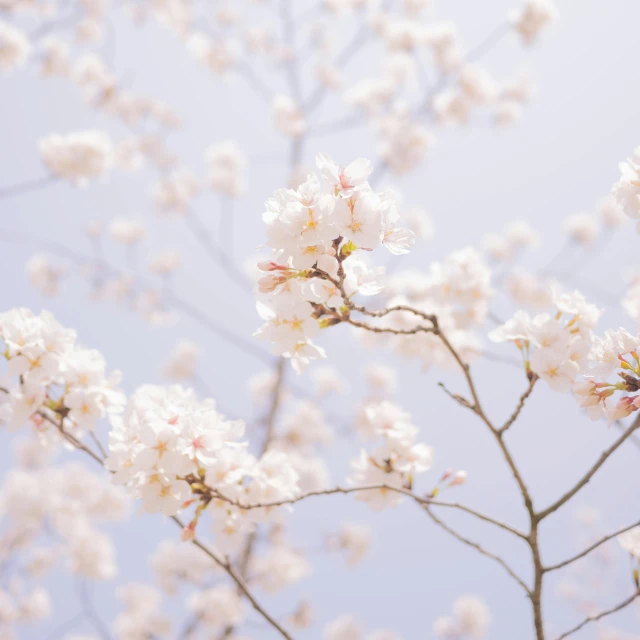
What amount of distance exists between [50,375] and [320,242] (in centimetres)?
89

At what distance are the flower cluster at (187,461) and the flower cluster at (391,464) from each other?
0.30 meters

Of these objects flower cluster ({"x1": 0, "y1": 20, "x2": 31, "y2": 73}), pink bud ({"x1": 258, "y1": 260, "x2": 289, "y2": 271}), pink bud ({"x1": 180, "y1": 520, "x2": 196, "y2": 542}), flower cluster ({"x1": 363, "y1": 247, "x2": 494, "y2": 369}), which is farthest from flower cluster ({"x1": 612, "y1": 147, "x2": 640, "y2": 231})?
flower cluster ({"x1": 0, "y1": 20, "x2": 31, "y2": 73})

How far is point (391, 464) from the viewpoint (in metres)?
1.66

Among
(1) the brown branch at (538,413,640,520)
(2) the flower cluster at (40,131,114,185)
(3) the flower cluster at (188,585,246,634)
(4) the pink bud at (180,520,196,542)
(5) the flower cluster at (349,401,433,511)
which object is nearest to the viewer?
(1) the brown branch at (538,413,640,520)

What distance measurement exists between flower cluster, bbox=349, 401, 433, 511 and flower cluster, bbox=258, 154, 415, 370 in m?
0.61

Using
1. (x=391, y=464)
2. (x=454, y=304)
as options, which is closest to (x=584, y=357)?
(x=391, y=464)

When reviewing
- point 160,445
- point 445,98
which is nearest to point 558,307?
point 160,445

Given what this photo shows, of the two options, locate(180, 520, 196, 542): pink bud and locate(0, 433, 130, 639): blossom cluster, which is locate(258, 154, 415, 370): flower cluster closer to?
locate(180, 520, 196, 542): pink bud

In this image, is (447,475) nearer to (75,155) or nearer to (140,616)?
(75,155)

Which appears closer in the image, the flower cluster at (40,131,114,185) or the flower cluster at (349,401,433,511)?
the flower cluster at (349,401,433,511)

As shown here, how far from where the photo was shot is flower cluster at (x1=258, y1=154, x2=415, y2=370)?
1050 millimetres

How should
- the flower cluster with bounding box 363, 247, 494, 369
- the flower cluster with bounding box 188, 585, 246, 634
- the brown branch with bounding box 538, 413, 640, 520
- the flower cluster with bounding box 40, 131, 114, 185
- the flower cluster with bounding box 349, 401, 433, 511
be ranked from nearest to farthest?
the brown branch with bounding box 538, 413, 640, 520, the flower cluster with bounding box 349, 401, 433, 511, the flower cluster with bounding box 363, 247, 494, 369, the flower cluster with bounding box 40, 131, 114, 185, the flower cluster with bounding box 188, 585, 246, 634

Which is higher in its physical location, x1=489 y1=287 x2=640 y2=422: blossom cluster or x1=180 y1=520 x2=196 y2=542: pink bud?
x1=489 y1=287 x2=640 y2=422: blossom cluster

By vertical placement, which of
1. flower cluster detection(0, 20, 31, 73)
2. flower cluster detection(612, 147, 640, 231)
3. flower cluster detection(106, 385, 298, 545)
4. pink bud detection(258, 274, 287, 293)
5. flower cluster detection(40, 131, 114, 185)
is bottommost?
flower cluster detection(106, 385, 298, 545)
